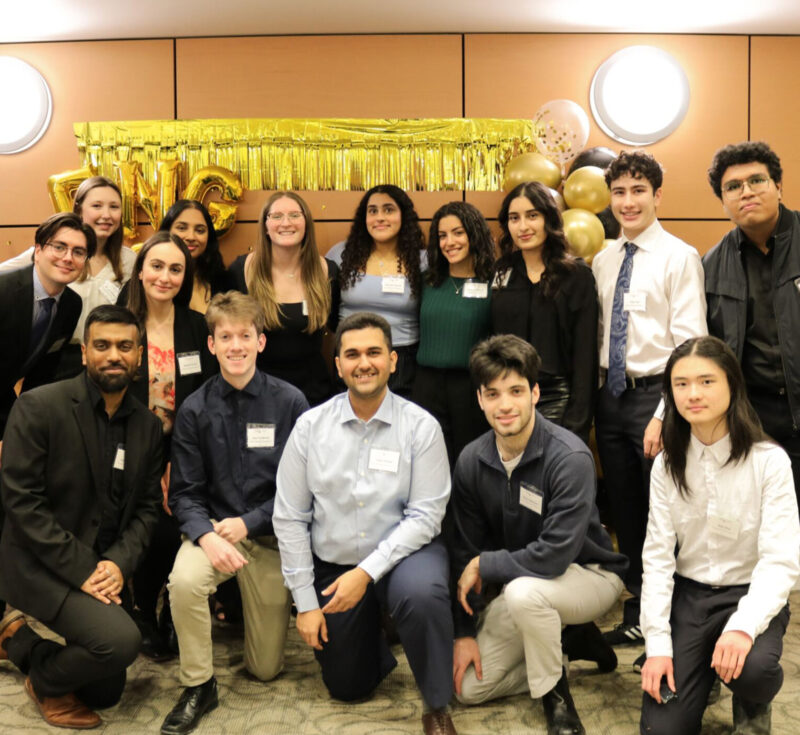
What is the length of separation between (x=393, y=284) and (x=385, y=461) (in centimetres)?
98

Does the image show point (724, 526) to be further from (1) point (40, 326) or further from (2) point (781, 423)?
(1) point (40, 326)

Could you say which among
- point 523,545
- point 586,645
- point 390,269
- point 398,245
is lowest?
point 586,645

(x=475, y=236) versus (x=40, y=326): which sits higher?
(x=475, y=236)

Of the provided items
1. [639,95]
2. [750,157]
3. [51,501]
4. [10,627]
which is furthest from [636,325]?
[10,627]

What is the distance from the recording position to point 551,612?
7.15 ft

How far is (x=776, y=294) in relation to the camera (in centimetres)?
256

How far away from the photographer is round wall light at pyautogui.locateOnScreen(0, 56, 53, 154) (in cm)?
397

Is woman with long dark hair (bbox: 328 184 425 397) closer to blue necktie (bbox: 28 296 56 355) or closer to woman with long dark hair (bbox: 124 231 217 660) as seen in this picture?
woman with long dark hair (bbox: 124 231 217 660)

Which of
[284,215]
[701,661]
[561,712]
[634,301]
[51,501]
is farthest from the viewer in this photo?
[284,215]

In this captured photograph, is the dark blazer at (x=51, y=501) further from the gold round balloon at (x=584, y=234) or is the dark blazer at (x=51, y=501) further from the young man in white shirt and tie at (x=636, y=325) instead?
the gold round balloon at (x=584, y=234)

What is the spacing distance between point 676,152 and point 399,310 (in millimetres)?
1984

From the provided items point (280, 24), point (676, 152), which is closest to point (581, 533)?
point (676, 152)

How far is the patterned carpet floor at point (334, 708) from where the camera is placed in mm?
2205

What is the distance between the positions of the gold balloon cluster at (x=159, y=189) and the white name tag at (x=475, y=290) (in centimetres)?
149
